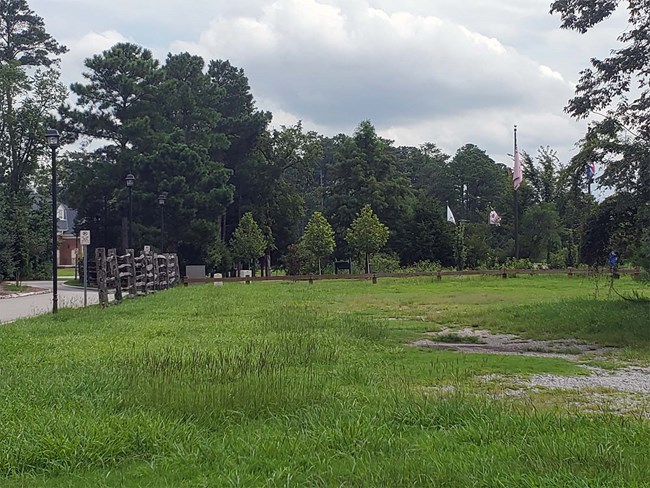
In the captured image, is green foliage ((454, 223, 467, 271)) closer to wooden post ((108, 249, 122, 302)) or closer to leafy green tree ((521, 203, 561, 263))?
leafy green tree ((521, 203, 561, 263))

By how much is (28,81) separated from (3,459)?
49.4 m

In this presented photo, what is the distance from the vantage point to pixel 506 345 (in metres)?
12.6

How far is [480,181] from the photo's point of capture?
79.5m

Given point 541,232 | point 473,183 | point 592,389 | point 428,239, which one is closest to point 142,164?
point 428,239

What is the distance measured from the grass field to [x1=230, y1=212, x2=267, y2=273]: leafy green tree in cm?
3523

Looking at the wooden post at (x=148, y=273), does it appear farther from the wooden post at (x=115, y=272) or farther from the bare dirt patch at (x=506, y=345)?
the bare dirt patch at (x=506, y=345)

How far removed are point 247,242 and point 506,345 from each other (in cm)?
3583

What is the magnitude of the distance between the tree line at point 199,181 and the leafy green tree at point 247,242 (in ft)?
0.29

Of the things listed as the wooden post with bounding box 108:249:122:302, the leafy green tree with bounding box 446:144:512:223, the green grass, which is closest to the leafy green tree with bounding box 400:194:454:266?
the leafy green tree with bounding box 446:144:512:223

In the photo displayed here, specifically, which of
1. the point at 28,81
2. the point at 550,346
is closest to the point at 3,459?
the point at 550,346

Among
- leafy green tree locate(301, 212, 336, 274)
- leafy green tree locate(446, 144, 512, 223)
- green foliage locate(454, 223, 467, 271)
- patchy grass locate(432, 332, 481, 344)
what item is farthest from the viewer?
leafy green tree locate(446, 144, 512, 223)

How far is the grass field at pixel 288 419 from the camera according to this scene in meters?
4.61

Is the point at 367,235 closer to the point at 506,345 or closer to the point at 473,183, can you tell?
the point at 506,345

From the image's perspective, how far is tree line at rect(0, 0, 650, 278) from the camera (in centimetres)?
4444
